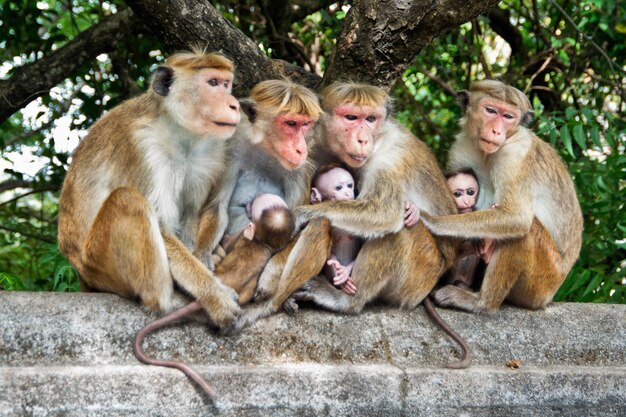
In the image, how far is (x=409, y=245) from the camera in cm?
501

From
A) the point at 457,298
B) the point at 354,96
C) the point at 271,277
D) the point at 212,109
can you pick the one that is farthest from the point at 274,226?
the point at 457,298

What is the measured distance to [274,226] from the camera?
470 cm

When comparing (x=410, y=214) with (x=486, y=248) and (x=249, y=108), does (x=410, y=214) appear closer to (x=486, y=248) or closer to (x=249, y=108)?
(x=486, y=248)

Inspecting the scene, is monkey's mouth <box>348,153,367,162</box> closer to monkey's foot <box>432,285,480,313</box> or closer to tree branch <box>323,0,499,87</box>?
tree branch <box>323,0,499,87</box>

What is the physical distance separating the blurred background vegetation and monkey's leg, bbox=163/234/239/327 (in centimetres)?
137

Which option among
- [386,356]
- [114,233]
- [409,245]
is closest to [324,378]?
[386,356]

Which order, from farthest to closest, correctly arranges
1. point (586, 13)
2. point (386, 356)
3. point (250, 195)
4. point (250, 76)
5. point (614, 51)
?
point (614, 51), point (586, 13), point (250, 76), point (250, 195), point (386, 356)

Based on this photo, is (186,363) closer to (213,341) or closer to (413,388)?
(213,341)

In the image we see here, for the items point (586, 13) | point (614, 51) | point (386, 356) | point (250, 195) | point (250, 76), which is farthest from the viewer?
point (614, 51)

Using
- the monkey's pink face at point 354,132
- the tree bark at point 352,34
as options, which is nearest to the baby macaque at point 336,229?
the monkey's pink face at point 354,132

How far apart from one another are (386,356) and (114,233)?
1685 millimetres

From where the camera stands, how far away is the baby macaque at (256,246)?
4.67m

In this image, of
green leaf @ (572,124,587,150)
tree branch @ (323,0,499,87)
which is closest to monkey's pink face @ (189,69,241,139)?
tree branch @ (323,0,499,87)

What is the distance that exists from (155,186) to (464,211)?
2200mm
